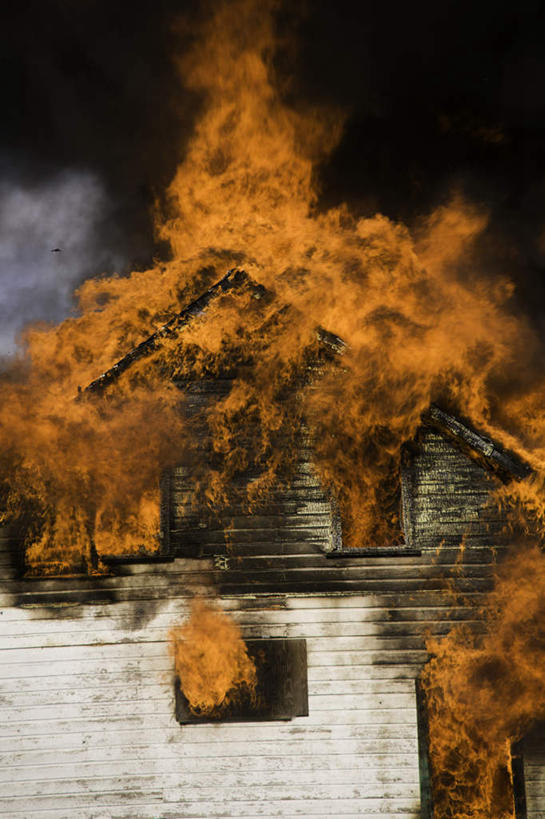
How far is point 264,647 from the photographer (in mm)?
10125

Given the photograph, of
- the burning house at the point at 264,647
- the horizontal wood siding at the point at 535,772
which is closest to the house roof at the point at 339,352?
the burning house at the point at 264,647

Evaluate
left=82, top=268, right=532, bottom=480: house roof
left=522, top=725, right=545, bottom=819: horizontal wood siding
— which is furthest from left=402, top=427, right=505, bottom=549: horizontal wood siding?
left=522, top=725, right=545, bottom=819: horizontal wood siding

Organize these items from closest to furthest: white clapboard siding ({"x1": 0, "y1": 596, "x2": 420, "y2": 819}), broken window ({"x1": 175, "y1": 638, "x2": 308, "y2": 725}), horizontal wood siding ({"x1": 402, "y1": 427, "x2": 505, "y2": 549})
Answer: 1. white clapboard siding ({"x1": 0, "y1": 596, "x2": 420, "y2": 819})
2. broken window ({"x1": 175, "y1": 638, "x2": 308, "y2": 725})
3. horizontal wood siding ({"x1": 402, "y1": 427, "x2": 505, "y2": 549})

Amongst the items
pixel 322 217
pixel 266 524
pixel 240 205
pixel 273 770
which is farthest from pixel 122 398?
pixel 322 217

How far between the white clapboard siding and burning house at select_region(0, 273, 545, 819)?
22mm

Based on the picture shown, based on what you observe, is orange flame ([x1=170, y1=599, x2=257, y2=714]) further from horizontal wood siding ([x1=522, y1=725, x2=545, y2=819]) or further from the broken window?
horizontal wood siding ([x1=522, y1=725, x2=545, y2=819])

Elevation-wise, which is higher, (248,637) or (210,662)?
(248,637)

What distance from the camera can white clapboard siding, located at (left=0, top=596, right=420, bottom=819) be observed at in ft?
32.2

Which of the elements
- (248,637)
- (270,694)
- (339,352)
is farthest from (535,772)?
(339,352)

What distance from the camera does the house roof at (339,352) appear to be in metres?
9.99

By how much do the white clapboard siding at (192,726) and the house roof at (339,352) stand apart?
2425 mm

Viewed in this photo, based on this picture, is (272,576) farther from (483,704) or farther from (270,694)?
(483,704)

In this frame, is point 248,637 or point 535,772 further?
point 248,637

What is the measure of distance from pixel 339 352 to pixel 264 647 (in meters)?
4.99
